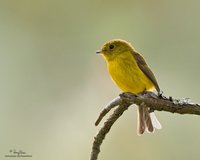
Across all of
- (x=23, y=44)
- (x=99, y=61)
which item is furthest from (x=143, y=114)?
(x=23, y=44)

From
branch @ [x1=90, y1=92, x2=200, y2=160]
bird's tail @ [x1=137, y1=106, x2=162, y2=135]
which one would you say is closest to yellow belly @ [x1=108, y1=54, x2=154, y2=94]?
bird's tail @ [x1=137, y1=106, x2=162, y2=135]

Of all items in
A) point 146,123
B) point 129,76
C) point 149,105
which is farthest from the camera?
point 129,76

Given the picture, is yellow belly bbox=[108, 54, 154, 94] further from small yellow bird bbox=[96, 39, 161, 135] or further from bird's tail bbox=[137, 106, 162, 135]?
bird's tail bbox=[137, 106, 162, 135]

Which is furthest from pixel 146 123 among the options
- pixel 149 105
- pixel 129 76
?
pixel 149 105

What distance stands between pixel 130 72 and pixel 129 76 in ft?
0.19

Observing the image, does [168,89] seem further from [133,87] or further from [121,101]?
[121,101]

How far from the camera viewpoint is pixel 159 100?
1.97m

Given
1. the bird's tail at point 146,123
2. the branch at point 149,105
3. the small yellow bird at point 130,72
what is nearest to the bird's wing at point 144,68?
the small yellow bird at point 130,72

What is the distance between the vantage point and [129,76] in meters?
Result: 3.31

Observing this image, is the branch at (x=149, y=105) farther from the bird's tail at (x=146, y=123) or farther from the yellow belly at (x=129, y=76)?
the yellow belly at (x=129, y=76)

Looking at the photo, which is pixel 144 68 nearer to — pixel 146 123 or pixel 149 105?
pixel 146 123

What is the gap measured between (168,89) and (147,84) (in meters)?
1.95

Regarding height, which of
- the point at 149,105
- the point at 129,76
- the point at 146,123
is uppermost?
the point at 129,76

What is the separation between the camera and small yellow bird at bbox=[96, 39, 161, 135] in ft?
10.2
